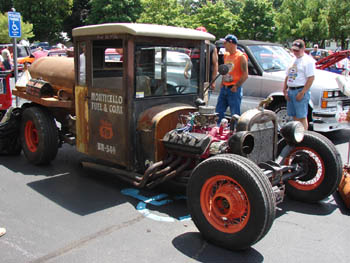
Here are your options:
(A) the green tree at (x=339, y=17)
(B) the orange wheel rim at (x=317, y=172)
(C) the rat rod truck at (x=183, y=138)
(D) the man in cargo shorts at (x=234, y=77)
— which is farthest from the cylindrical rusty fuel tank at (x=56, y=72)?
(A) the green tree at (x=339, y=17)

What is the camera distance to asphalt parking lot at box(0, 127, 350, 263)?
10.4ft

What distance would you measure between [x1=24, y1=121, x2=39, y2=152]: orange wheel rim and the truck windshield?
2.28m

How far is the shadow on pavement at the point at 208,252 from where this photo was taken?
10.2 ft

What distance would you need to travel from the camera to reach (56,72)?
18.2 feet

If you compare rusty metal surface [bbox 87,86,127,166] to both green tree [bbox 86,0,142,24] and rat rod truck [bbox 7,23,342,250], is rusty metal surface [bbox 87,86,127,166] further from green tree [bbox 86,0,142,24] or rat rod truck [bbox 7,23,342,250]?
green tree [bbox 86,0,142,24]

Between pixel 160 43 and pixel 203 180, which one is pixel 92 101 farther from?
pixel 203 180

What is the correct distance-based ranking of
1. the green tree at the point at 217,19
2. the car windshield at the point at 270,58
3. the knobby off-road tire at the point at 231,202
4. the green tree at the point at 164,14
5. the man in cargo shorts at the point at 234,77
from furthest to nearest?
the green tree at the point at 164,14, the green tree at the point at 217,19, the car windshield at the point at 270,58, the man in cargo shorts at the point at 234,77, the knobby off-road tire at the point at 231,202

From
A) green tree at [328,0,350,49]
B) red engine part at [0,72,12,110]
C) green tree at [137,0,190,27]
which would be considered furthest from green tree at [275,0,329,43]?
red engine part at [0,72,12,110]

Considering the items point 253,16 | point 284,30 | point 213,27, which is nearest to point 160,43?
point 213,27

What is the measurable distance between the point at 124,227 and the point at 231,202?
3.77ft

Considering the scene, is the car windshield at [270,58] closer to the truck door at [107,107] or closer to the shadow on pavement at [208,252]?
the truck door at [107,107]

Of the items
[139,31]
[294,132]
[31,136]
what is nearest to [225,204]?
[294,132]

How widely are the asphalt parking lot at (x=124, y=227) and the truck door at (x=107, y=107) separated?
55 cm

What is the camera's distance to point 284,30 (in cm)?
3130
